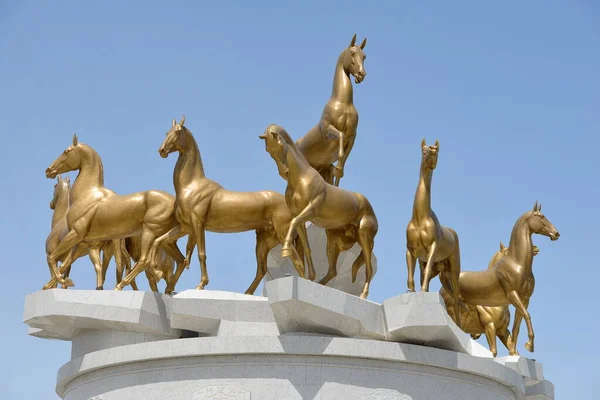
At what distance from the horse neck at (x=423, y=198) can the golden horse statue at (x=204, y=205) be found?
1895 millimetres

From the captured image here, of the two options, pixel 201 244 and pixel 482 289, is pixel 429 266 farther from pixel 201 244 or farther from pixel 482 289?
pixel 201 244

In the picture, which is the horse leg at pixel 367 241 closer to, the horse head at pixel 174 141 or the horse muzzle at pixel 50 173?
the horse head at pixel 174 141

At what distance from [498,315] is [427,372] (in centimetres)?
515

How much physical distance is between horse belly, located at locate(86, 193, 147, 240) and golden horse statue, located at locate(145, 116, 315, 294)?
617 millimetres

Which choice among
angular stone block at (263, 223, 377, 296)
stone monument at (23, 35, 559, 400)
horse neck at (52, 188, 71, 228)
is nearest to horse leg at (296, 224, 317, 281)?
A: stone monument at (23, 35, 559, 400)

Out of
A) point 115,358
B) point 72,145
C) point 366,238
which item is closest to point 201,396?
point 115,358

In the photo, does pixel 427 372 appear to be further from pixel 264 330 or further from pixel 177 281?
pixel 177 281

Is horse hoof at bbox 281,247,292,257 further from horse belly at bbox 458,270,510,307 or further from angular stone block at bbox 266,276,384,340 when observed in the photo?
horse belly at bbox 458,270,510,307

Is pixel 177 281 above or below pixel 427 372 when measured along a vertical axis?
above

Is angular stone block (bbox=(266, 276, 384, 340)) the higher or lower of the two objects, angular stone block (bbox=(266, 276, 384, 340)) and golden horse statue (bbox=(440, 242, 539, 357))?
the lower

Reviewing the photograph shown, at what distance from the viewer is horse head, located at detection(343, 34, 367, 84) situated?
59.4 feet

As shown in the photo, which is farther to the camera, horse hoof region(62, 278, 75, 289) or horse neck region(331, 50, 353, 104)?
horse neck region(331, 50, 353, 104)

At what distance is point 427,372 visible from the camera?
14.6 m

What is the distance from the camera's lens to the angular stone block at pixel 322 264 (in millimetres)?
17781
